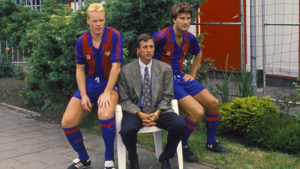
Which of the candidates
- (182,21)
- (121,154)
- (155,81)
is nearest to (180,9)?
(182,21)

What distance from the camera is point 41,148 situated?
5.62 metres

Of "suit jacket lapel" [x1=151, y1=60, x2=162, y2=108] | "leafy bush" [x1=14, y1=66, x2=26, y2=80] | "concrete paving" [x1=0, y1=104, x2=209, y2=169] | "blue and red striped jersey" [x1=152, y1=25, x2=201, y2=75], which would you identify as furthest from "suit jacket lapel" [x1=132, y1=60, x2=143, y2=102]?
"leafy bush" [x1=14, y1=66, x2=26, y2=80]

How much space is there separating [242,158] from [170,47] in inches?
61.2

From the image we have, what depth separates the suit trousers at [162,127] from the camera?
4.32m

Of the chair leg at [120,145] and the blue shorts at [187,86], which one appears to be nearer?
the chair leg at [120,145]


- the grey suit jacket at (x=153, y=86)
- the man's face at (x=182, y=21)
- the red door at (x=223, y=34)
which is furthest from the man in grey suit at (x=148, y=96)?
the red door at (x=223, y=34)

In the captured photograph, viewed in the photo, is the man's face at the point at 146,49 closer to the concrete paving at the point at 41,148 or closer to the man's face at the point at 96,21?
→ the man's face at the point at 96,21

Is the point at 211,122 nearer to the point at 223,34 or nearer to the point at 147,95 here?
the point at 147,95

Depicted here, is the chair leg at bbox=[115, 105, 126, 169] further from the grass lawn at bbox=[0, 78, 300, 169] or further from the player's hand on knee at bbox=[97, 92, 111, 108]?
→ the grass lawn at bbox=[0, 78, 300, 169]

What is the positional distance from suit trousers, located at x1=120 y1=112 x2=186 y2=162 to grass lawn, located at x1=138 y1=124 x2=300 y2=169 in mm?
601

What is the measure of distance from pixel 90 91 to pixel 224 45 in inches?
230

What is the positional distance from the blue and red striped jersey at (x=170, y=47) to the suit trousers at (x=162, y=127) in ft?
2.69

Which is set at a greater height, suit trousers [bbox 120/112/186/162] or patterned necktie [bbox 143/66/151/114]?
patterned necktie [bbox 143/66/151/114]

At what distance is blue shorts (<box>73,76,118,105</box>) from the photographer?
481 cm
